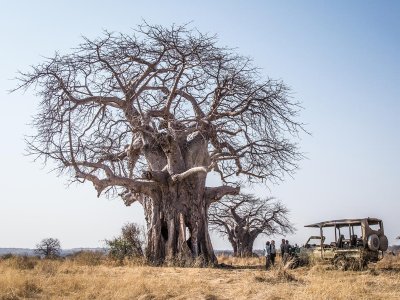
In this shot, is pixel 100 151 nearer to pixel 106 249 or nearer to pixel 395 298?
pixel 106 249

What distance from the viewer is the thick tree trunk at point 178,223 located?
1498 cm

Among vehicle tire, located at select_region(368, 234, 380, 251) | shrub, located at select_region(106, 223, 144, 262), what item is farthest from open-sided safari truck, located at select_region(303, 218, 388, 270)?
shrub, located at select_region(106, 223, 144, 262)

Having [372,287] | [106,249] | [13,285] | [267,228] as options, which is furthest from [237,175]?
[267,228]

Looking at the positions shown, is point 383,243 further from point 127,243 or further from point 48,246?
point 48,246

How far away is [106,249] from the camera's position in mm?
19672

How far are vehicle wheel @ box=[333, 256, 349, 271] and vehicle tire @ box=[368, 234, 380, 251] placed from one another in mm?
843

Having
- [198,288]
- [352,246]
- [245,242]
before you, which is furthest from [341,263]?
[245,242]

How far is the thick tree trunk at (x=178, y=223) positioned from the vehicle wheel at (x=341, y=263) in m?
3.88

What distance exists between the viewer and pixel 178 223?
15.3m

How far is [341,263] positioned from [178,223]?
17.0 feet

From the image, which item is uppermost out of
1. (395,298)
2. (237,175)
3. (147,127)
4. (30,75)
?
(30,75)

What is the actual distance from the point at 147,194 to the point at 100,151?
6.82 feet

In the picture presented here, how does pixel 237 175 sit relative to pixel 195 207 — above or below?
above

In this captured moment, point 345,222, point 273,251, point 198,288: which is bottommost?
point 198,288
